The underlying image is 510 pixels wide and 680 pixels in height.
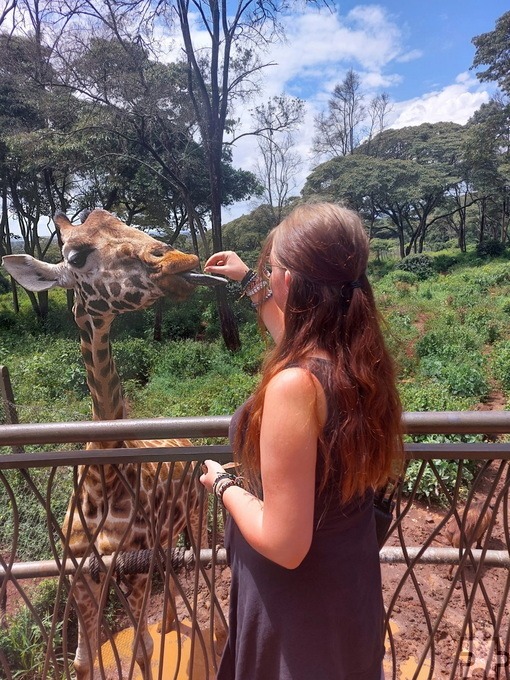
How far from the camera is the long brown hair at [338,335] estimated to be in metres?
0.97

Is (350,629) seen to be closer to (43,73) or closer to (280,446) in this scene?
(280,446)

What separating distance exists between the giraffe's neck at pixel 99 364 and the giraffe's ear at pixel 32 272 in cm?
19

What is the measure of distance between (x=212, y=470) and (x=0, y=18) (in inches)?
517

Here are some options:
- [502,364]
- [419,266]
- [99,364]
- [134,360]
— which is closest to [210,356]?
[134,360]

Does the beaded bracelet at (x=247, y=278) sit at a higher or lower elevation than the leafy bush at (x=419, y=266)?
higher

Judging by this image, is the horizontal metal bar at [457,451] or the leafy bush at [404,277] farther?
the leafy bush at [404,277]

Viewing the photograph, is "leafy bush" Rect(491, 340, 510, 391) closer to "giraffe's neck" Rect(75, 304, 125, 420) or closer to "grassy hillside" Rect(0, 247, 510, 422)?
"grassy hillside" Rect(0, 247, 510, 422)

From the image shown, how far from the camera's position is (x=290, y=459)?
3.01ft

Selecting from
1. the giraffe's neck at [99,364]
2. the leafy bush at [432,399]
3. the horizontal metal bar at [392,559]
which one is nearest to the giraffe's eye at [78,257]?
the giraffe's neck at [99,364]

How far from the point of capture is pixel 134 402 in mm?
7672

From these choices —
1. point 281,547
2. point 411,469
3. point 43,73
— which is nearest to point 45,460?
point 281,547

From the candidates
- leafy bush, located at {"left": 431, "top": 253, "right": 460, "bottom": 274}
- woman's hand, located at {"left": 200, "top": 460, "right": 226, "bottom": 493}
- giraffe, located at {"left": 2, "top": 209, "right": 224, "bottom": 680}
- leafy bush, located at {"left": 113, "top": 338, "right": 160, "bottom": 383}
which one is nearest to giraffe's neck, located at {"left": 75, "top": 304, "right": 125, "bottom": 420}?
giraffe, located at {"left": 2, "top": 209, "right": 224, "bottom": 680}

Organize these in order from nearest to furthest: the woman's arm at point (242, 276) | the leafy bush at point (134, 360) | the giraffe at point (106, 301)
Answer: the woman's arm at point (242, 276)
the giraffe at point (106, 301)
the leafy bush at point (134, 360)

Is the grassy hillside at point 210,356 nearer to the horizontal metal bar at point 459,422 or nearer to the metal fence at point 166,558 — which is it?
the metal fence at point 166,558
